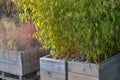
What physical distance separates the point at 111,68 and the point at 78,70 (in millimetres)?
362

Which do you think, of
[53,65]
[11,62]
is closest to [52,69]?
[53,65]

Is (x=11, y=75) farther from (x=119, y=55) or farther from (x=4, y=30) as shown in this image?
(x=119, y=55)

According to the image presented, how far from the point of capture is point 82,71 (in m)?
2.77

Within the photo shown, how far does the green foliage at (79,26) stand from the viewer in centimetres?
248

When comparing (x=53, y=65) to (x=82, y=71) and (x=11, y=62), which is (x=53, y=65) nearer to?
(x=82, y=71)

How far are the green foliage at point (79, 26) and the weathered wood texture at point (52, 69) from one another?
142 millimetres

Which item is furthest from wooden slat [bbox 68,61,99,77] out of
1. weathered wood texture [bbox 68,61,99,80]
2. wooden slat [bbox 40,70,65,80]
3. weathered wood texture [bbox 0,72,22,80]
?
weathered wood texture [bbox 0,72,22,80]

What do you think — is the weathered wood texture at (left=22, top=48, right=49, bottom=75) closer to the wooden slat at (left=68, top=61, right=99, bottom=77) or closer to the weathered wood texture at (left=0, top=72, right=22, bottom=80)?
the weathered wood texture at (left=0, top=72, right=22, bottom=80)

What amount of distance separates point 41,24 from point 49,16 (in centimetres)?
18

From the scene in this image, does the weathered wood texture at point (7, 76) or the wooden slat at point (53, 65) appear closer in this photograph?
the wooden slat at point (53, 65)

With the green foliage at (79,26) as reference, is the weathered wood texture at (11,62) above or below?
below

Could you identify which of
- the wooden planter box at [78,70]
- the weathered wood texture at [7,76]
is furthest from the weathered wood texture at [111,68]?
the weathered wood texture at [7,76]

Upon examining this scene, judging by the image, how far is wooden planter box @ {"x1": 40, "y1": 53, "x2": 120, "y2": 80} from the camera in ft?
8.85

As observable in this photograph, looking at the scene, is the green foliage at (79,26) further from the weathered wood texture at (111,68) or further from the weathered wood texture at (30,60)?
the weathered wood texture at (30,60)
